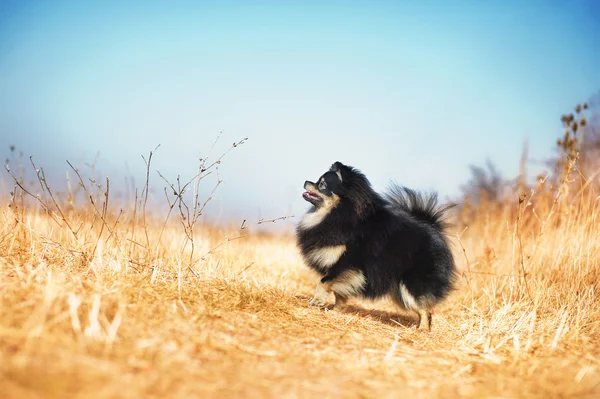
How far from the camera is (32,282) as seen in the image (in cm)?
329

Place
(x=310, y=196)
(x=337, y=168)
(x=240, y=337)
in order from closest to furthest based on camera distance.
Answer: (x=240, y=337), (x=310, y=196), (x=337, y=168)

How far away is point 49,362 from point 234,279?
8.74 ft

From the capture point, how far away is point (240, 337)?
3.12m

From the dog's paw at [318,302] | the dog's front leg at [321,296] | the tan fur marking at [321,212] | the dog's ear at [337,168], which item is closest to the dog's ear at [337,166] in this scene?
the dog's ear at [337,168]

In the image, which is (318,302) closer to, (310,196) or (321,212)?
(321,212)

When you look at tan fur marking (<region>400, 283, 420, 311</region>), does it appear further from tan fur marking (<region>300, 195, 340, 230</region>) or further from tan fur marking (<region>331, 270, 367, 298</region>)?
tan fur marking (<region>300, 195, 340, 230</region>)

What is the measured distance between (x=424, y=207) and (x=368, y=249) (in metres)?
0.94

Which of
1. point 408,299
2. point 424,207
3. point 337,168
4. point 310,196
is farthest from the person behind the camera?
point 424,207

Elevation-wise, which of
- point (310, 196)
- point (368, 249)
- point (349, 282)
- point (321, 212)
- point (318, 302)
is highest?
point (310, 196)

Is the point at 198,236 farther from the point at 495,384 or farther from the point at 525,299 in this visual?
the point at 495,384

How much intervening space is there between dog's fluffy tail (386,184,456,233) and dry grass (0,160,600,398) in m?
1.11

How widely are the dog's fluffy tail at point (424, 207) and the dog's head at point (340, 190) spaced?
0.46 m

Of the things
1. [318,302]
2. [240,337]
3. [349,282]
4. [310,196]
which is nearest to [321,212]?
[310,196]

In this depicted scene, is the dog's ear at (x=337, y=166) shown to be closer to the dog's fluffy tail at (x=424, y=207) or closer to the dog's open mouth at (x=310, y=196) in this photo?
the dog's open mouth at (x=310, y=196)
